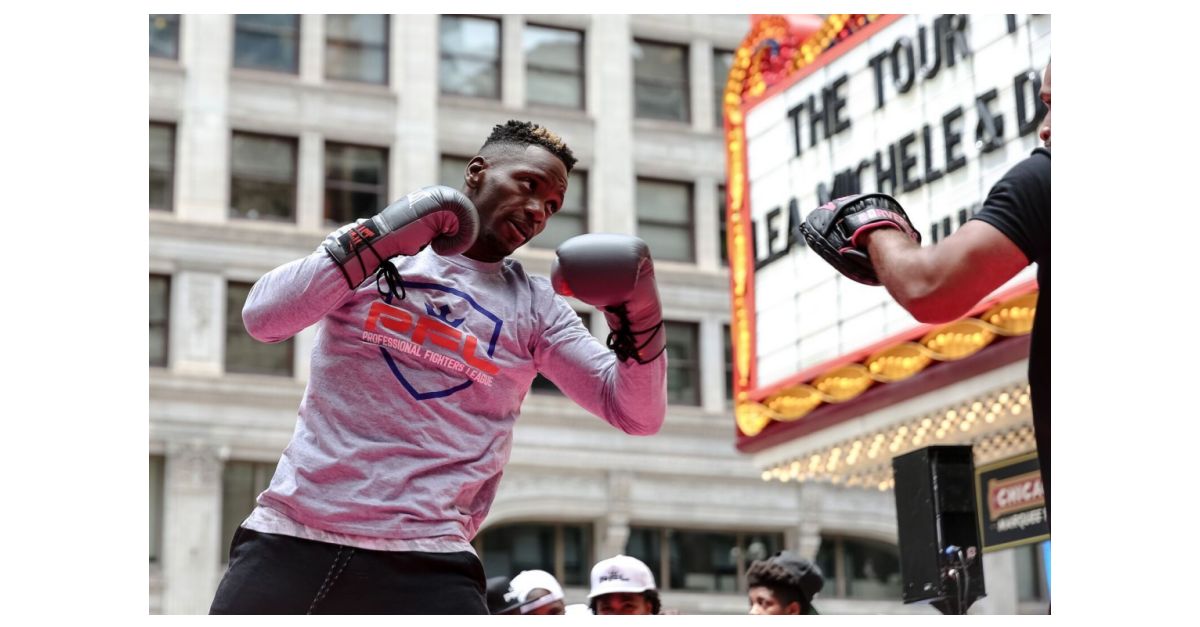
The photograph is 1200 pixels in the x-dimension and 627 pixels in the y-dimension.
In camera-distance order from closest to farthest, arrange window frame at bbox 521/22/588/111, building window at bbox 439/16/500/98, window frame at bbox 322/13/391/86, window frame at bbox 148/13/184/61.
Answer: window frame at bbox 148/13/184/61 < window frame at bbox 322/13/391/86 < building window at bbox 439/16/500/98 < window frame at bbox 521/22/588/111

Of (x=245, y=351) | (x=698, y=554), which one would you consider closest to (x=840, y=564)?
(x=698, y=554)

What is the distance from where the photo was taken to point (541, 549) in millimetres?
26250

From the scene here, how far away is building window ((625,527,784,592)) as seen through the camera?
26812 millimetres

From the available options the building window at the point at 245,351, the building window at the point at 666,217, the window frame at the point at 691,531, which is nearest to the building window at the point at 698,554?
the window frame at the point at 691,531

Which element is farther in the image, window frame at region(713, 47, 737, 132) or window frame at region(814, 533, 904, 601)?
window frame at region(713, 47, 737, 132)

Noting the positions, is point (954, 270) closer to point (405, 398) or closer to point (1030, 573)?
point (405, 398)

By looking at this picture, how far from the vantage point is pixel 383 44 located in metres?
26.8

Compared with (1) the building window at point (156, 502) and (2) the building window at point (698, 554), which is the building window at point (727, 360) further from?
(1) the building window at point (156, 502)

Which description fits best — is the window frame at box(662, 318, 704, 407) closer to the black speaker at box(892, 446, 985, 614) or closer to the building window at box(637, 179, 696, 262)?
the building window at box(637, 179, 696, 262)

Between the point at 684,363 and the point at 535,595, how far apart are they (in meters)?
20.1

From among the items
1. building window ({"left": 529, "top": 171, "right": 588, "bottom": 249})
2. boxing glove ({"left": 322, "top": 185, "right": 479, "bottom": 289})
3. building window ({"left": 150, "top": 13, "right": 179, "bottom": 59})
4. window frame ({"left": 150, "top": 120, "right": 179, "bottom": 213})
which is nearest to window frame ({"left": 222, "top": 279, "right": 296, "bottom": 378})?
window frame ({"left": 150, "top": 120, "right": 179, "bottom": 213})

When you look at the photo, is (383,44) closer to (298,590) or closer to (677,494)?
(677,494)

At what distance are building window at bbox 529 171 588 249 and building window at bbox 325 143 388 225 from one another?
8.84ft
